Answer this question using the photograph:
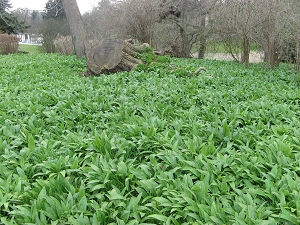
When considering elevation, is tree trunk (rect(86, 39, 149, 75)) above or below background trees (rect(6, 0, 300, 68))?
below

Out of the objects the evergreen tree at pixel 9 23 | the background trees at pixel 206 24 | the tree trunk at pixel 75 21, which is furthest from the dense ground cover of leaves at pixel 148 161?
the evergreen tree at pixel 9 23

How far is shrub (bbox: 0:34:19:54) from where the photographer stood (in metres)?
19.6

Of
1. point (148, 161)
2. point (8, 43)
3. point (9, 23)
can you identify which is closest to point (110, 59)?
point (148, 161)

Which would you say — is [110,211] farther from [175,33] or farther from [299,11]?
[175,33]

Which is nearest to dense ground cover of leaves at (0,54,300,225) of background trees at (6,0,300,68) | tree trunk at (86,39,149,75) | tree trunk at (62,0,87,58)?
tree trunk at (86,39,149,75)

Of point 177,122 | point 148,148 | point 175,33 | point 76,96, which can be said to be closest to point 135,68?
point 76,96

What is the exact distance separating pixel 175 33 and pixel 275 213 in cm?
1611

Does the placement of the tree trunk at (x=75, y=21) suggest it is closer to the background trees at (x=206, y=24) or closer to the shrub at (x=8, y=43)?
the background trees at (x=206, y=24)

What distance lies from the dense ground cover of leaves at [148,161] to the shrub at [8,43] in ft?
55.8

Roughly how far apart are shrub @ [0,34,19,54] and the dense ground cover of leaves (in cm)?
1701

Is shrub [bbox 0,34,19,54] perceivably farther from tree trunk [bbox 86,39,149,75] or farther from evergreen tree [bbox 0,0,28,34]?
tree trunk [bbox 86,39,149,75]

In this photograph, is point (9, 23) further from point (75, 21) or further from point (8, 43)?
point (75, 21)

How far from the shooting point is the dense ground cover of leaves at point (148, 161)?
218 centimetres

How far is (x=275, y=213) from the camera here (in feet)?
7.06
